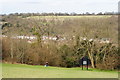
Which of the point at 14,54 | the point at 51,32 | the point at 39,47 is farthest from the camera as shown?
the point at 51,32

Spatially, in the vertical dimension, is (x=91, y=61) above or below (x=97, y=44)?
below

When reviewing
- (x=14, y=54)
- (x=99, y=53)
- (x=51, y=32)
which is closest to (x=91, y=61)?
(x=99, y=53)

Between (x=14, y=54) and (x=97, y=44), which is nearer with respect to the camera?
(x=14, y=54)

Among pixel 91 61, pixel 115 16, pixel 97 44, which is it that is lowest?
pixel 91 61

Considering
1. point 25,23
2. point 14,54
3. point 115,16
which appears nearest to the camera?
point 14,54

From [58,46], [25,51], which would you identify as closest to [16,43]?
[25,51]

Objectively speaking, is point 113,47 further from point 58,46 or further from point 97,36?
point 58,46

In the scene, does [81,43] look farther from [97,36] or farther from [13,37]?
[13,37]

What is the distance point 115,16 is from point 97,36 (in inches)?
188

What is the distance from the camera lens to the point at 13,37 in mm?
29094

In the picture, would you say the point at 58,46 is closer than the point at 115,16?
Yes

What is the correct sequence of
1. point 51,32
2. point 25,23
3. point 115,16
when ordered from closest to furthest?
point 115,16 < point 51,32 < point 25,23

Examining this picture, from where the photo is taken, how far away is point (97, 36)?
2889 centimetres

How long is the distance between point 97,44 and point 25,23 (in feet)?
61.8
